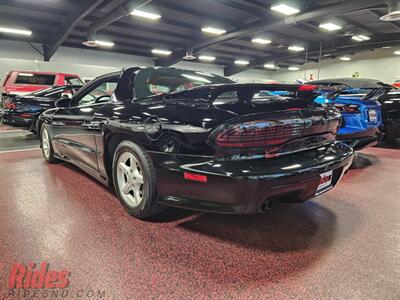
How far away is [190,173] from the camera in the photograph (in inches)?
63.4

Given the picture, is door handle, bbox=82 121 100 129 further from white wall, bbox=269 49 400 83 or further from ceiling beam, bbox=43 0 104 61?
white wall, bbox=269 49 400 83

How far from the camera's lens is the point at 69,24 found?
9.70 metres

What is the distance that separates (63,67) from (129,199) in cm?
1423

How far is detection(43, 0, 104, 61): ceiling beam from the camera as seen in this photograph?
26.3 ft

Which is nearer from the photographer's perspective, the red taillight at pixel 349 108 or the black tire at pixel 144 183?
the black tire at pixel 144 183

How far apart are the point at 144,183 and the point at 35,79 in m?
8.63

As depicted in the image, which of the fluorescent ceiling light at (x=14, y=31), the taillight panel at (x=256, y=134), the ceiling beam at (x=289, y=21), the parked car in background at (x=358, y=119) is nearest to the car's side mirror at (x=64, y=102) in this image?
the taillight panel at (x=256, y=134)

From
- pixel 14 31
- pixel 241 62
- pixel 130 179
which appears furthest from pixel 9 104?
pixel 241 62

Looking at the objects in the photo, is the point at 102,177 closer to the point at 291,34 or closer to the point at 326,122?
the point at 326,122

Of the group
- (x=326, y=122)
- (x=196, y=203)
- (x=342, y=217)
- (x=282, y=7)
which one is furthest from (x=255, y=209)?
(x=282, y=7)

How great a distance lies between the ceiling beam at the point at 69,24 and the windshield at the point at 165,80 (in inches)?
260

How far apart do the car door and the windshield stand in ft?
0.82

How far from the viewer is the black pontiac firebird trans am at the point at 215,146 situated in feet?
4.99

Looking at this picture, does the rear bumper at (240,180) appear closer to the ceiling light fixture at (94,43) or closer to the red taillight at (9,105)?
the red taillight at (9,105)
